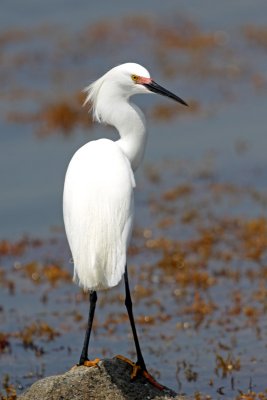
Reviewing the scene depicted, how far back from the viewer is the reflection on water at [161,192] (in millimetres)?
8102

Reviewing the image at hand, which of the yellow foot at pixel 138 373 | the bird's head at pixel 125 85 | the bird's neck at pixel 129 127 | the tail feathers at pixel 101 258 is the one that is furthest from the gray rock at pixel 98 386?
the bird's head at pixel 125 85

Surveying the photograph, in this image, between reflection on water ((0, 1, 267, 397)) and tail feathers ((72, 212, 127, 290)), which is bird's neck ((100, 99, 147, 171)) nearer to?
tail feathers ((72, 212, 127, 290))

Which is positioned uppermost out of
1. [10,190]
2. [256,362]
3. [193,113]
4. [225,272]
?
[193,113]

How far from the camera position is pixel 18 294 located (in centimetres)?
945

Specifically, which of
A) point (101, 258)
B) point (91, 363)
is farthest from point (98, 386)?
point (101, 258)

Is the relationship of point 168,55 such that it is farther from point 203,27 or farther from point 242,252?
point 242,252

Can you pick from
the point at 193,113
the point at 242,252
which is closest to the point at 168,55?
the point at 193,113

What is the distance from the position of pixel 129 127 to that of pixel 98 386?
1.75 m

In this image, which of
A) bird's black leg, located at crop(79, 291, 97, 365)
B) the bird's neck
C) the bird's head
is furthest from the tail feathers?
the bird's head

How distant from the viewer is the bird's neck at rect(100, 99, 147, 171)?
6598mm

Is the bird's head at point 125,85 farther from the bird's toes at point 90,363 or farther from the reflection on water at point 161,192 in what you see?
the reflection on water at point 161,192

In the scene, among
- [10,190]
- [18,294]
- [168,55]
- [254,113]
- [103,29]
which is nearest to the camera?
[18,294]

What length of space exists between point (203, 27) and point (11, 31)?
3.82 meters

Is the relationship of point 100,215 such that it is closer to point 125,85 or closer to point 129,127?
point 129,127
